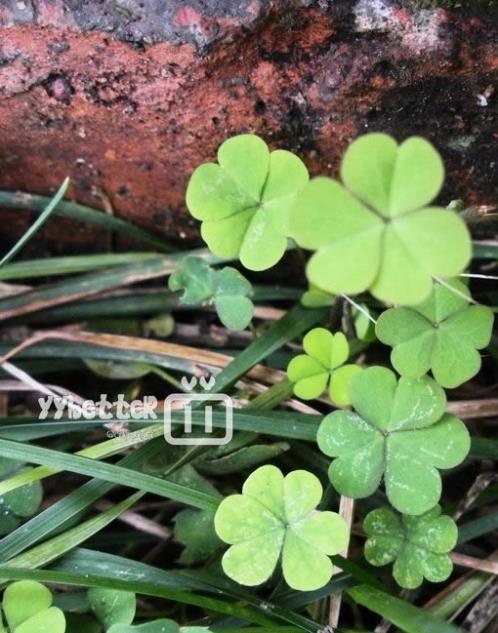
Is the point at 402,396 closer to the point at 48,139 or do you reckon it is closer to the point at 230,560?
the point at 230,560

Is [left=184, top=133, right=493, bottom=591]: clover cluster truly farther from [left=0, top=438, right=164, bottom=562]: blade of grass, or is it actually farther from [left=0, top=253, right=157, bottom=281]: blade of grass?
[left=0, top=253, right=157, bottom=281]: blade of grass

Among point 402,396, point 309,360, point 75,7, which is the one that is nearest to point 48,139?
point 75,7

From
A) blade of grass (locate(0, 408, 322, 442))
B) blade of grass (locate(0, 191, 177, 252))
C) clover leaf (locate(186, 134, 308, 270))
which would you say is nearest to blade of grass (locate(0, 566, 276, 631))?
blade of grass (locate(0, 408, 322, 442))

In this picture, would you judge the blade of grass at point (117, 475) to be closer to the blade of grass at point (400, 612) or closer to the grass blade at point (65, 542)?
the grass blade at point (65, 542)
